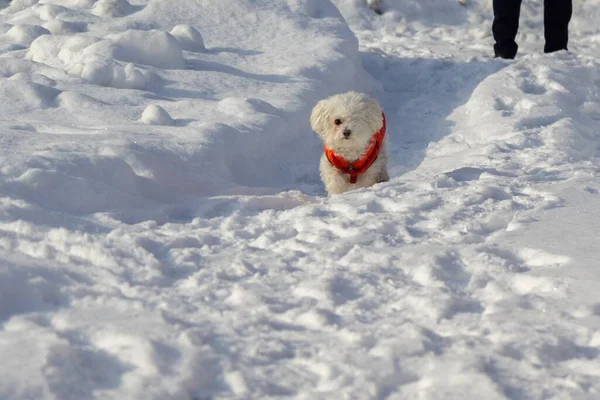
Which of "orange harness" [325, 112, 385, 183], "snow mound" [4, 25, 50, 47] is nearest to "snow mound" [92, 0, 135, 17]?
"snow mound" [4, 25, 50, 47]

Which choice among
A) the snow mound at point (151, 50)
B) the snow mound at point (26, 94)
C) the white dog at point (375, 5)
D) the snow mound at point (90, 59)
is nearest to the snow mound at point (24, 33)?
the snow mound at point (90, 59)

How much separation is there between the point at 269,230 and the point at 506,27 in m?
5.98

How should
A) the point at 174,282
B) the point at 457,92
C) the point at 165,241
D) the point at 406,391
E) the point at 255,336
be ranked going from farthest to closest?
1. the point at 457,92
2. the point at 165,241
3. the point at 174,282
4. the point at 255,336
5. the point at 406,391

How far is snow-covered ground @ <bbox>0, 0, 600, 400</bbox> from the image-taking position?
2613mm

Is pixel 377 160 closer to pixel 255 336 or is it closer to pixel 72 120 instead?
pixel 72 120

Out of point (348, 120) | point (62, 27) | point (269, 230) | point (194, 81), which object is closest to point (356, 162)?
point (348, 120)

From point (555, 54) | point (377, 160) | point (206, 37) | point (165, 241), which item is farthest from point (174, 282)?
point (555, 54)

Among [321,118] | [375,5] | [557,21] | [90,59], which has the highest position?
[90,59]

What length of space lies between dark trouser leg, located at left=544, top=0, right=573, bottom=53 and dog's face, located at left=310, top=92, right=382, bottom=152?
4720mm

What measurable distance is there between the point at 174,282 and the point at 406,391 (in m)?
1.20

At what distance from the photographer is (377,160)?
5.57 m

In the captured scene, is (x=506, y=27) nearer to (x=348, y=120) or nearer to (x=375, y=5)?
(x=375, y=5)

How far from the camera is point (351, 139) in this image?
5305 mm

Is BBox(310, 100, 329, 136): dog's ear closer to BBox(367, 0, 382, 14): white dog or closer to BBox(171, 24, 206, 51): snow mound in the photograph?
BBox(171, 24, 206, 51): snow mound
